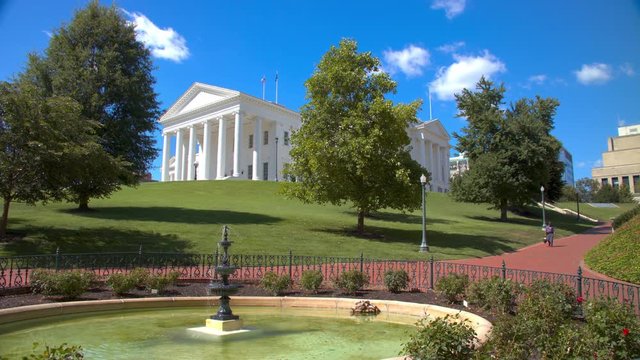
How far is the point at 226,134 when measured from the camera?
281 ft

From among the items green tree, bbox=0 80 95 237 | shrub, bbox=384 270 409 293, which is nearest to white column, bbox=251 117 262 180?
green tree, bbox=0 80 95 237

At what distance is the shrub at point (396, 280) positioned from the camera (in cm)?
1443


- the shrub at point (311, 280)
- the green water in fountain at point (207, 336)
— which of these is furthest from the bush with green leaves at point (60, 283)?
the shrub at point (311, 280)

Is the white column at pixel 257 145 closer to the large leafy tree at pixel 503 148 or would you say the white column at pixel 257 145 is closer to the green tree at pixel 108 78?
the large leafy tree at pixel 503 148

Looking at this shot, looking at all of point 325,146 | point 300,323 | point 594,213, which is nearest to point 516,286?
point 300,323

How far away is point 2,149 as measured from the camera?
2095cm

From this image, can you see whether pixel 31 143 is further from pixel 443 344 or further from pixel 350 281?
pixel 443 344

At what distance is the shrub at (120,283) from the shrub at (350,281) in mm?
5802

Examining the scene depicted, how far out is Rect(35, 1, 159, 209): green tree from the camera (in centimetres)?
3316

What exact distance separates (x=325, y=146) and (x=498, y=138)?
30694 millimetres

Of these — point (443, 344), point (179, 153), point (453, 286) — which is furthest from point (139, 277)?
point (179, 153)

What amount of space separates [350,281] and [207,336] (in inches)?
210

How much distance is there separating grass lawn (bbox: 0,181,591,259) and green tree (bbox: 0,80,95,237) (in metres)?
2.63

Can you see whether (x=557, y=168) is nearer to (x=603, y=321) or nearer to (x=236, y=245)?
(x=236, y=245)
